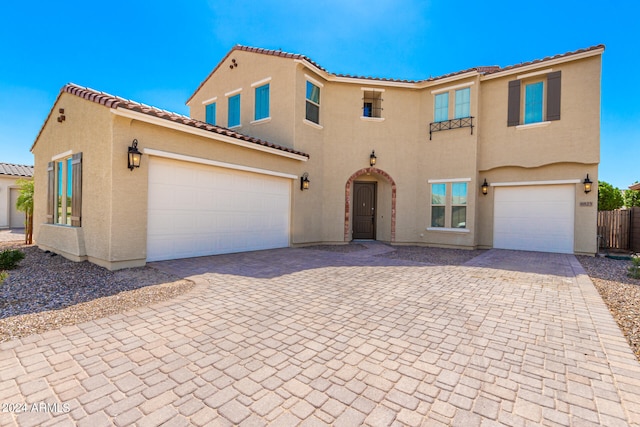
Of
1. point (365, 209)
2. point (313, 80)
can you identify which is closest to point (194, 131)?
point (313, 80)

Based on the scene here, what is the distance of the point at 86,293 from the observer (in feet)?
15.9

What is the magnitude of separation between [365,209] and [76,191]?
1017 centimetres

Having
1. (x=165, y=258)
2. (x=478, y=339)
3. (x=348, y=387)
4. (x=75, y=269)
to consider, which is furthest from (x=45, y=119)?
(x=478, y=339)

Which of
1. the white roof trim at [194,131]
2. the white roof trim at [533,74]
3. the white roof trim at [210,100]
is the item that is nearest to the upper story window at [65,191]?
the white roof trim at [194,131]

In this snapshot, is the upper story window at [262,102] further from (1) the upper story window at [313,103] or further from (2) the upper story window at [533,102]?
(2) the upper story window at [533,102]

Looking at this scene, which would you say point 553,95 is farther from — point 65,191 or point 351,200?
point 65,191

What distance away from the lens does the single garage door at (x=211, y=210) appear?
709 cm

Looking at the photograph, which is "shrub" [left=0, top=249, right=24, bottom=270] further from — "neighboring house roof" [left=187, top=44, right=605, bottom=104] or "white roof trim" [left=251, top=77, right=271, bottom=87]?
"neighboring house roof" [left=187, top=44, right=605, bottom=104]

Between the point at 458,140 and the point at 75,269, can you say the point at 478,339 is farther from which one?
the point at 458,140

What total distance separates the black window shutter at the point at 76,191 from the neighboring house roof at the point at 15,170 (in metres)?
15.3

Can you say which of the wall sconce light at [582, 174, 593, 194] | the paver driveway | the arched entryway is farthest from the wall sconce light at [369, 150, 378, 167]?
the paver driveway

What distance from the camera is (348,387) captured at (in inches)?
96.8

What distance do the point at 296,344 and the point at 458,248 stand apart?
10.2 metres

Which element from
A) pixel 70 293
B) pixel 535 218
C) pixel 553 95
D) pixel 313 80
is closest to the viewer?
pixel 70 293
